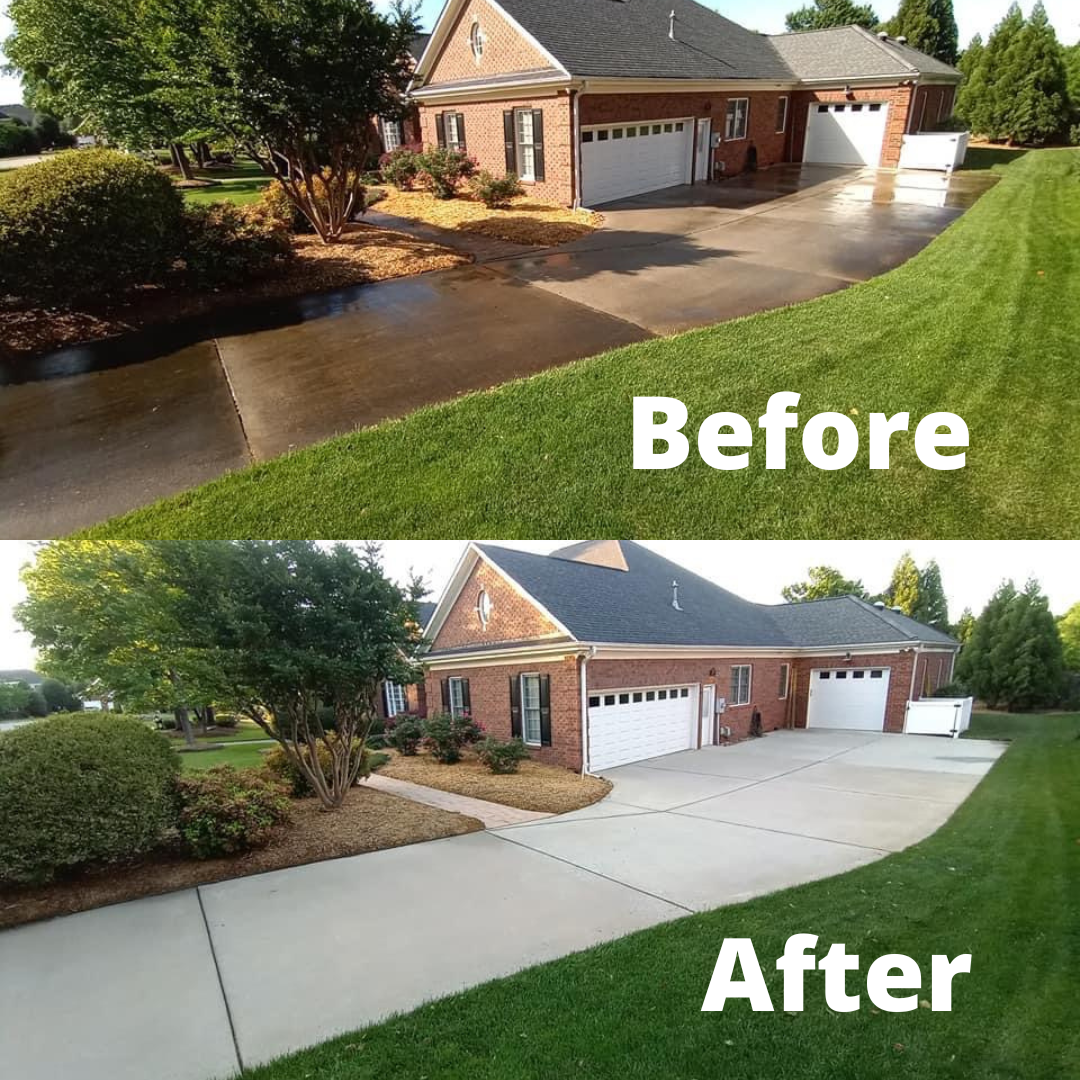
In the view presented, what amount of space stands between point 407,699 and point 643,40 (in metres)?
20.3

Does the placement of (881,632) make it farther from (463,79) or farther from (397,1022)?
(463,79)

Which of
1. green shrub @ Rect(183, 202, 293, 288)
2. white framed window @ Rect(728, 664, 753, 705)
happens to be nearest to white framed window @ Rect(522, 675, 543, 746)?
white framed window @ Rect(728, 664, 753, 705)

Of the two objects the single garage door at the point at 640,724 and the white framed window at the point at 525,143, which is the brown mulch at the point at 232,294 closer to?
the white framed window at the point at 525,143

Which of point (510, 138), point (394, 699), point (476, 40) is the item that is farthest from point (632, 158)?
point (394, 699)

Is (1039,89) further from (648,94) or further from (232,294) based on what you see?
(232,294)

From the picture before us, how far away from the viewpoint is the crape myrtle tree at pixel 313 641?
6.34 meters

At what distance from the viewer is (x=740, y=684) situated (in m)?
16.1

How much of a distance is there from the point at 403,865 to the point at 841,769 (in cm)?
765

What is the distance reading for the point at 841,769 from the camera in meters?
11.1

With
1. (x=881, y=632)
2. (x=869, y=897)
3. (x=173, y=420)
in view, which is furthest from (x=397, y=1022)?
(x=881, y=632)

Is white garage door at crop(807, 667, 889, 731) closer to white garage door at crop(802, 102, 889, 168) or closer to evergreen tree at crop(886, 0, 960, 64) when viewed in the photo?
white garage door at crop(802, 102, 889, 168)

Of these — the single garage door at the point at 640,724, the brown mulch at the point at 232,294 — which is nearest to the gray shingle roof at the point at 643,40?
the brown mulch at the point at 232,294

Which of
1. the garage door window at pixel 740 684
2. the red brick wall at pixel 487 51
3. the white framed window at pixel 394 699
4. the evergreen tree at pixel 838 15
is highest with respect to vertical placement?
the evergreen tree at pixel 838 15

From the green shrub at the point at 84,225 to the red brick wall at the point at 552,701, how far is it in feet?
27.6
